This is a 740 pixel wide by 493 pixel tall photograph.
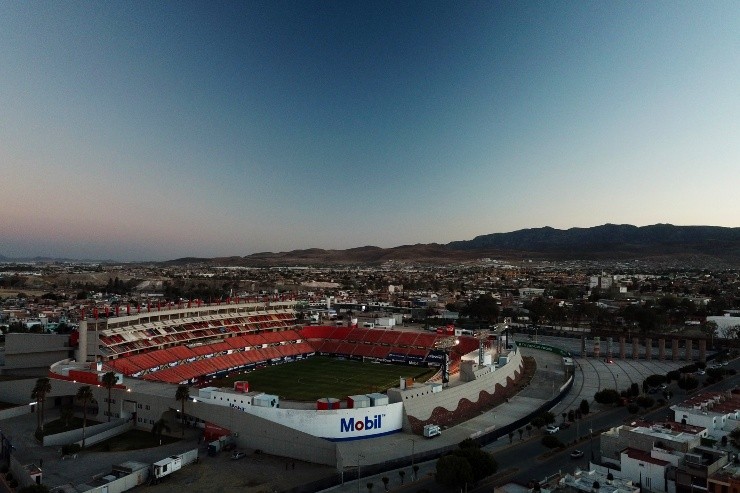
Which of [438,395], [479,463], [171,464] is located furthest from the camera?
[438,395]

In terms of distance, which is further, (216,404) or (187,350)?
(187,350)

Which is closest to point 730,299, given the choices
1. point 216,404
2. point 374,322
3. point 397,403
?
point 374,322

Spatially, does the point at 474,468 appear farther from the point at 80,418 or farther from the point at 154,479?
the point at 80,418

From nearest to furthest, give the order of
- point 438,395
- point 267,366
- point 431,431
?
point 431,431 < point 438,395 < point 267,366

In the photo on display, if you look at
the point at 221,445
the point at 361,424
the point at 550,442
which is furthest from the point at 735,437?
the point at 221,445

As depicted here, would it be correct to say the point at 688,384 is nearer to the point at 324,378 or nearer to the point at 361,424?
the point at 361,424

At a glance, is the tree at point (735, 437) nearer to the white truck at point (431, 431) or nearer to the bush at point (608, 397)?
the bush at point (608, 397)

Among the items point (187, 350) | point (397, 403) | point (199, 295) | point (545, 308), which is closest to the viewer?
point (397, 403)
